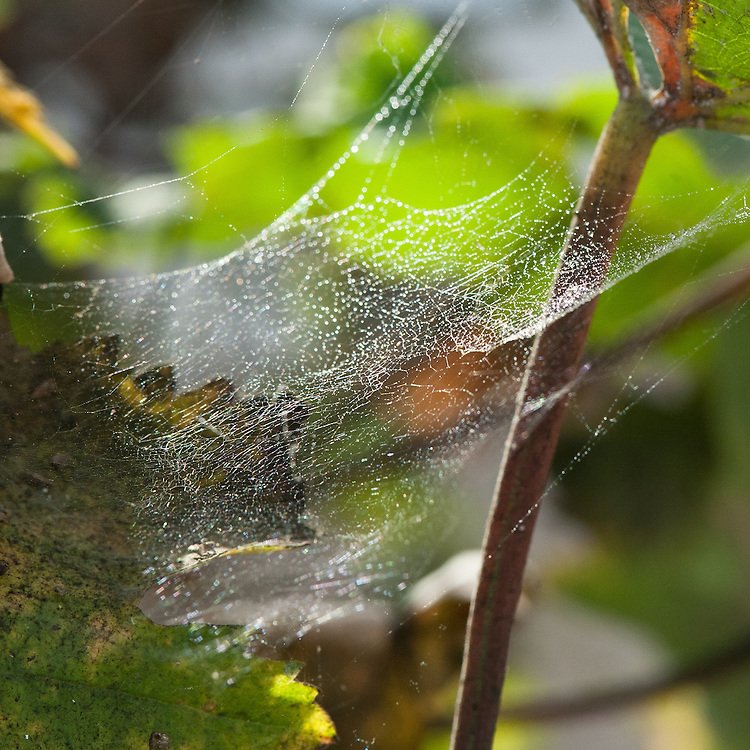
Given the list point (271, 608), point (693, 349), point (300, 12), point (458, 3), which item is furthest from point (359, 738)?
point (300, 12)

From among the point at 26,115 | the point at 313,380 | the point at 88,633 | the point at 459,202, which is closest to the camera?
the point at 88,633

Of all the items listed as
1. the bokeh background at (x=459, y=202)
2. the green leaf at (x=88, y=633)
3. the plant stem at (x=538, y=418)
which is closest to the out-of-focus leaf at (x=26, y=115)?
the bokeh background at (x=459, y=202)

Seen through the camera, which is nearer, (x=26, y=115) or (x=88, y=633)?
(x=88, y=633)

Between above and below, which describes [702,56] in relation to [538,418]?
above

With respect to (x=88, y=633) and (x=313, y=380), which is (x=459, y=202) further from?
(x=88, y=633)

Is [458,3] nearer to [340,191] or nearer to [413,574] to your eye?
[340,191]

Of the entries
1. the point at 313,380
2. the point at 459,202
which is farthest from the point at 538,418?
the point at 459,202

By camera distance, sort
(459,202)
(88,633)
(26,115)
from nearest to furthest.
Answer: (88,633) < (26,115) < (459,202)
